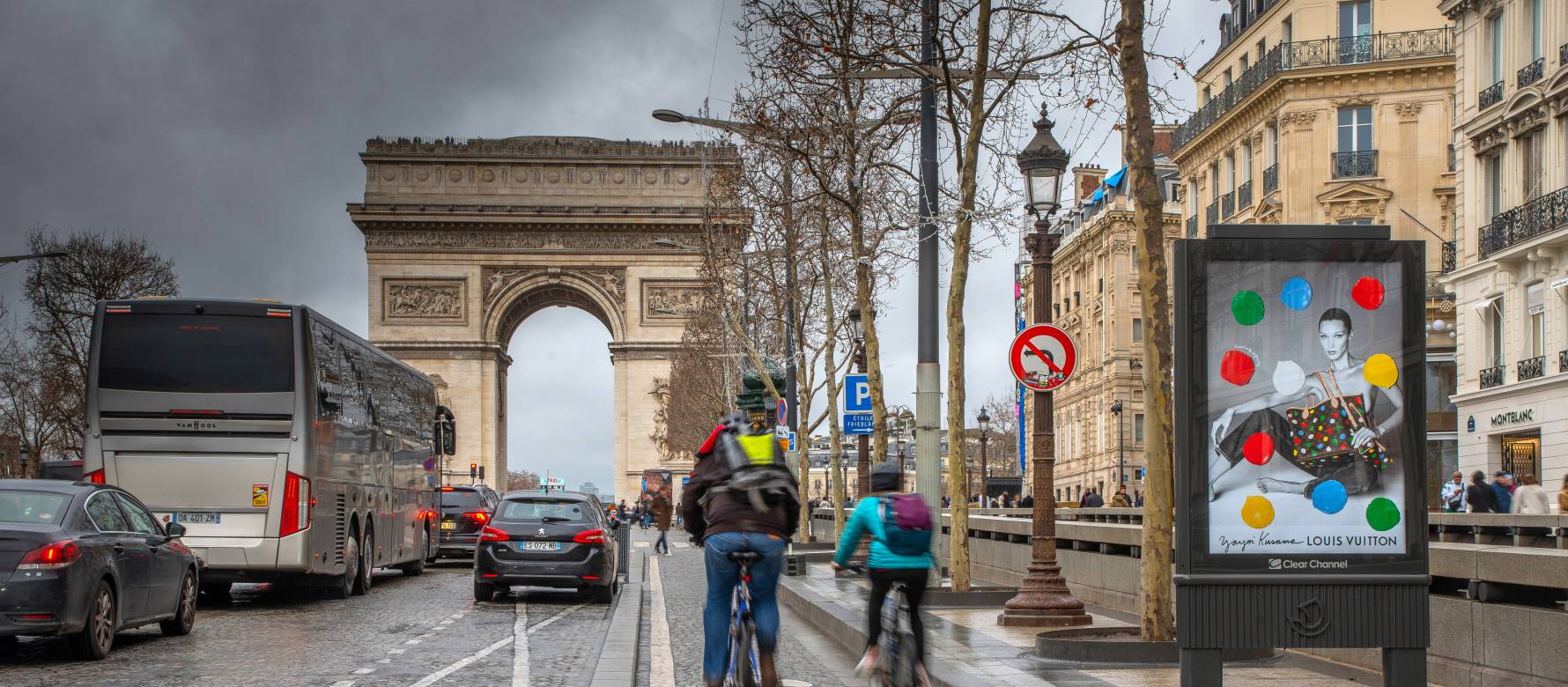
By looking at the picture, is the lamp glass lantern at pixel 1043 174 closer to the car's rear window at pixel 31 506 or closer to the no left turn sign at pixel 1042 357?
the no left turn sign at pixel 1042 357

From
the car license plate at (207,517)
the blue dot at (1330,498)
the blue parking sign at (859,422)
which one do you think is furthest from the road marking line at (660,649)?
the blue dot at (1330,498)

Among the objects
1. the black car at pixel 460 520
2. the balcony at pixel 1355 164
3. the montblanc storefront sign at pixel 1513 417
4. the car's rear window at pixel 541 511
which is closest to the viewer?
the car's rear window at pixel 541 511

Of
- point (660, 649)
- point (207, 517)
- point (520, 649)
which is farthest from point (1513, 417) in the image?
point (520, 649)

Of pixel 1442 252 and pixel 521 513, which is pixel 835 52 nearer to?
pixel 521 513

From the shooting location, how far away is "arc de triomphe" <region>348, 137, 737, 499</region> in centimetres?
7369

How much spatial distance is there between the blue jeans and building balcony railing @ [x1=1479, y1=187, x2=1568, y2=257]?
26.7m

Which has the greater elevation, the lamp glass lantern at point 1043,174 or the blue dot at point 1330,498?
the lamp glass lantern at point 1043,174

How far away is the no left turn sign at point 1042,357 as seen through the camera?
1377 centimetres

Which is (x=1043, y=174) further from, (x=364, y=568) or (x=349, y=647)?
(x=364, y=568)

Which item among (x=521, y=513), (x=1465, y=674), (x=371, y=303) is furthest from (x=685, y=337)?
(x=1465, y=674)

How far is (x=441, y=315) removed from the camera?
244 ft

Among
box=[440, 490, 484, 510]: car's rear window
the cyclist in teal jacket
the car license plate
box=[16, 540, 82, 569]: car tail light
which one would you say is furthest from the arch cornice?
the cyclist in teal jacket

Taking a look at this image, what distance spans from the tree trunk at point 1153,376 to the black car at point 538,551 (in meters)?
9.45

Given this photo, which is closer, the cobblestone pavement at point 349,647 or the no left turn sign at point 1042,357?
the cobblestone pavement at point 349,647
